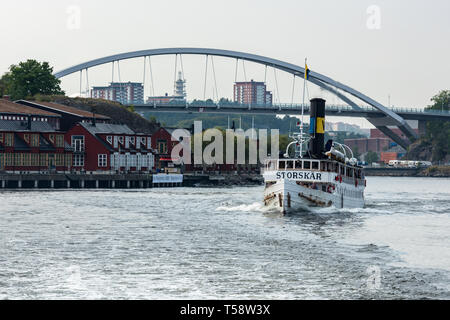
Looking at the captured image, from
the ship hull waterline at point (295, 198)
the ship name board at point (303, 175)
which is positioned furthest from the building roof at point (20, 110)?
the ship name board at point (303, 175)

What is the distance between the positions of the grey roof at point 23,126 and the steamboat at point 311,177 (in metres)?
67.3

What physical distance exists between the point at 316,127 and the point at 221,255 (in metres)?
26.6

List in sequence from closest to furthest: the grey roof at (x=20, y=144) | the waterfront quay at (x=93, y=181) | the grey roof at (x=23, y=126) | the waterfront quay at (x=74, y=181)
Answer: the waterfront quay at (x=74, y=181) < the waterfront quay at (x=93, y=181) < the grey roof at (x=20, y=144) < the grey roof at (x=23, y=126)

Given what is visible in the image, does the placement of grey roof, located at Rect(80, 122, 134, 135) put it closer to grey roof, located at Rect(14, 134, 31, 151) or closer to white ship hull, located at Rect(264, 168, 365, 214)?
grey roof, located at Rect(14, 134, 31, 151)

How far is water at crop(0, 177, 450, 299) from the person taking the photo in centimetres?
2603

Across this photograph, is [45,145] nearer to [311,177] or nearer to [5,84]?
[5,84]

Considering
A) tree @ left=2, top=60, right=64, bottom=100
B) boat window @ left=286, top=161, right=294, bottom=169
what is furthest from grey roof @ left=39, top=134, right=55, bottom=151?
boat window @ left=286, top=161, right=294, bottom=169

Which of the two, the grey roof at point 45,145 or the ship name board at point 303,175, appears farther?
the grey roof at point 45,145

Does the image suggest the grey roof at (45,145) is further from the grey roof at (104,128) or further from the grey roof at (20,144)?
the grey roof at (104,128)

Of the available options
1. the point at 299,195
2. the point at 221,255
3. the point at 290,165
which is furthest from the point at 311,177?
the point at 221,255

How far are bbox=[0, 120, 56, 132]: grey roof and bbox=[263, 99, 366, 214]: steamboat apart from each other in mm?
67264

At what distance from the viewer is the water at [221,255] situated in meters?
26.0

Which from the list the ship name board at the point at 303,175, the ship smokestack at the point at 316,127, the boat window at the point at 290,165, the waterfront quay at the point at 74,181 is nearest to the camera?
the ship name board at the point at 303,175
